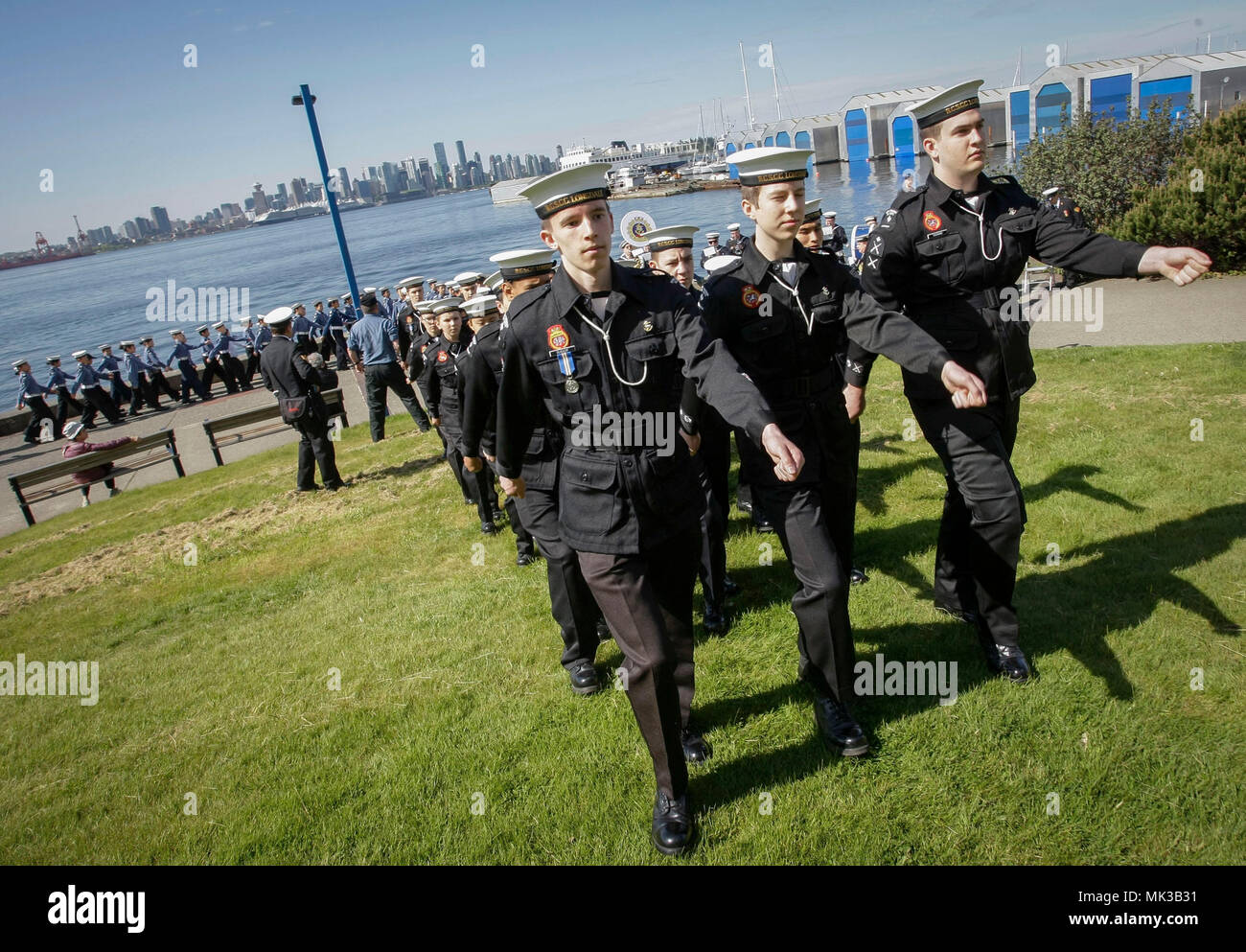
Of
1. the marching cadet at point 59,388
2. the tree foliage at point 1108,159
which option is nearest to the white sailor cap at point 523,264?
the tree foliage at point 1108,159

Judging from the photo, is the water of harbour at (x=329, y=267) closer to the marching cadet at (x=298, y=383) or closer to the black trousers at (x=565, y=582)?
the marching cadet at (x=298, y=383)

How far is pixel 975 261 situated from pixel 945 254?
0.15m

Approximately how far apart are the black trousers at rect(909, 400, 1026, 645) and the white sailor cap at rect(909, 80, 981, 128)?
1525 mm

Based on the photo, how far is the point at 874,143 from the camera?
89375mm

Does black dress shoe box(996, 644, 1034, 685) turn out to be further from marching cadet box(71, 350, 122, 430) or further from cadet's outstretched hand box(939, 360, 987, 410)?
marching cadet box(71, 350, 122, 430)

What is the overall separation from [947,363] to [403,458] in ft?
32.3

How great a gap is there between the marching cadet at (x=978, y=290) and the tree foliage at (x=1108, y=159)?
58.7 ft

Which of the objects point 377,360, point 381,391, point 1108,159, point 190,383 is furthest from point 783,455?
point 190,383

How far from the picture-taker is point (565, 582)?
185 inches

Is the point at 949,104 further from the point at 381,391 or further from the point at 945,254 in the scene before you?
the point at 381,391

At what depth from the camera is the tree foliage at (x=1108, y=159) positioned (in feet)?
61.4

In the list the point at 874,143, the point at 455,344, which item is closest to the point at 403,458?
the point at 455,344

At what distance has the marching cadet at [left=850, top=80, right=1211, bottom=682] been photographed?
3.90m

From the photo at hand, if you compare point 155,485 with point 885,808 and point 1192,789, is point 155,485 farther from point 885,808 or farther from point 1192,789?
point 1192,789
